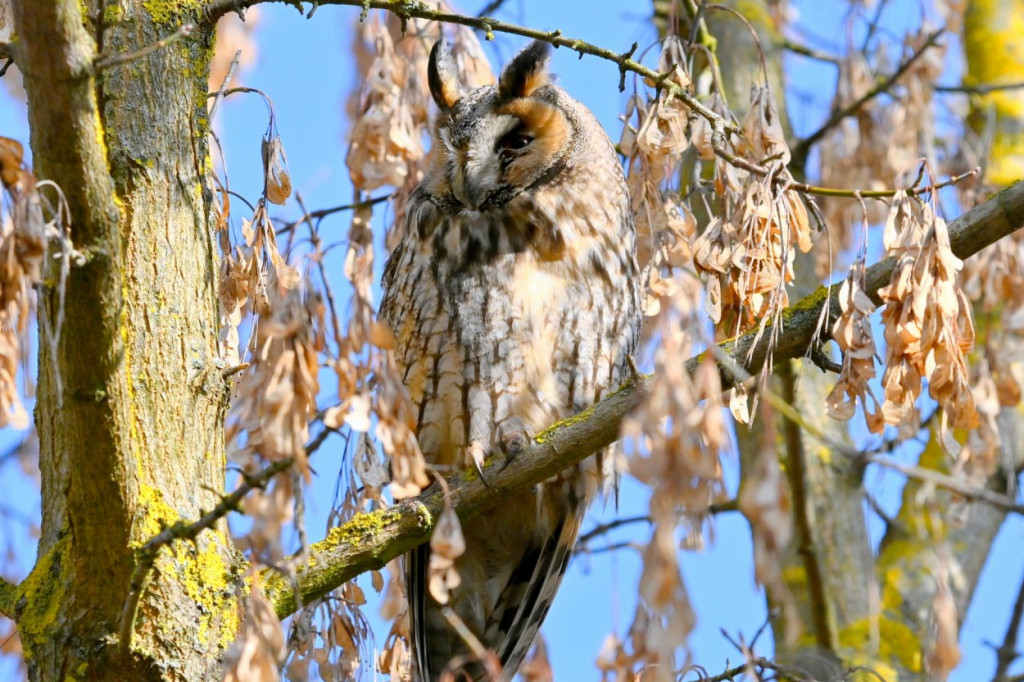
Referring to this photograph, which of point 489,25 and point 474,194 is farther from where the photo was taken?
point 474,194

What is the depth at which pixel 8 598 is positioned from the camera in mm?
1647

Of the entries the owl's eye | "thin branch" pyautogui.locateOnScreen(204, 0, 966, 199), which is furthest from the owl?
"thin branch" pyautogui.locateOnScreen(204, 0, 966, 199)

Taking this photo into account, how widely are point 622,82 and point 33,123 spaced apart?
1029mm

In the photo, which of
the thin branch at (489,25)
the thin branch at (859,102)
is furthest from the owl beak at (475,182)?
the thin branch at (859,102)

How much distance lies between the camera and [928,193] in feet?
6.07

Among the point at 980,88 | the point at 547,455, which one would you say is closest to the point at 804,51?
the point at 980,88

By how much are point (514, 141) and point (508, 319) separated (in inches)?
21.5

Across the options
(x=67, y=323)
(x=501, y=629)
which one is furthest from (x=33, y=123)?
(x=501, y=629)

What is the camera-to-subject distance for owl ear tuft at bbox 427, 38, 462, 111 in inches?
113

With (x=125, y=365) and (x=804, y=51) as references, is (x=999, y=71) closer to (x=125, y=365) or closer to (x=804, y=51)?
(x=804, y=51)

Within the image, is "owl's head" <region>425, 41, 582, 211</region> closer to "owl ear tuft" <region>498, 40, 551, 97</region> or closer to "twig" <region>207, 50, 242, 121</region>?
"owl ear tuft" <region>498, 40, 551, 97</region>

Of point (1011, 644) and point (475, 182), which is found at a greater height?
point (475, 182)

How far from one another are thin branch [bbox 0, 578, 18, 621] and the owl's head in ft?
4.42

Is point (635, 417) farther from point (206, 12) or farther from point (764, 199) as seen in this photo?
point (206, 12)
